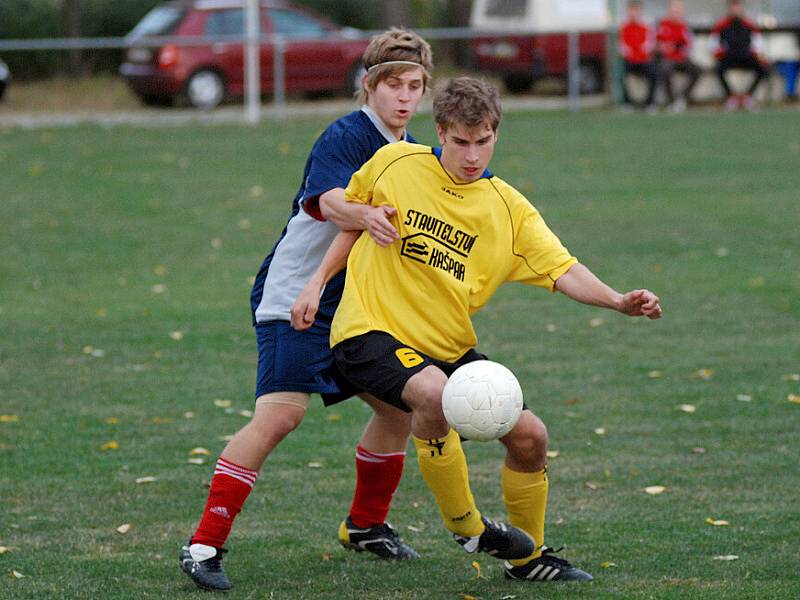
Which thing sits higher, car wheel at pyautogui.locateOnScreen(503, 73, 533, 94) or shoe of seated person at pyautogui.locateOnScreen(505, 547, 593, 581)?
shoe of seated person at pyautogui.locateOnScreen(505, 547, 593, 581)

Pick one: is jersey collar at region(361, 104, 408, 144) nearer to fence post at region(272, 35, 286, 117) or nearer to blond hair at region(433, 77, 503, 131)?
blond hair at region(433, 77, 503, 131)

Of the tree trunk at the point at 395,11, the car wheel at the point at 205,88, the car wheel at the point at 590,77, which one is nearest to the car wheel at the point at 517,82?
the car wheel at the point at 590,77

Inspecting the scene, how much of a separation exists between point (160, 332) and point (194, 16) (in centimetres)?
1481

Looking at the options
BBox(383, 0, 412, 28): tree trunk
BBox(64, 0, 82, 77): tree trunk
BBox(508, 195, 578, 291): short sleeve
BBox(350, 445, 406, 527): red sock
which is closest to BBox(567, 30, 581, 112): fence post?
BBox(383, 0, 412, 28): tree trunk

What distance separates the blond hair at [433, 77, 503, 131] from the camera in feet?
15.4

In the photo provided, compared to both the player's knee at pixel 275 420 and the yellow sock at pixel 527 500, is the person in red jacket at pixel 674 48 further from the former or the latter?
the player's knee at pixel 275 420

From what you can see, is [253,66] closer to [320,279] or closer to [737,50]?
[737,50]

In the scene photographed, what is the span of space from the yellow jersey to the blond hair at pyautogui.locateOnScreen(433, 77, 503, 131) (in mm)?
224

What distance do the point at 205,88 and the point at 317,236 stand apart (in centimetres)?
1963

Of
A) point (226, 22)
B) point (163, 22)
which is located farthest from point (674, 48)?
point (163, 22)

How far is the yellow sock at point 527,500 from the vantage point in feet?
16.6

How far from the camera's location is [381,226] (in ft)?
15.6

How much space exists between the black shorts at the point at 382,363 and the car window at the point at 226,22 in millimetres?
20082

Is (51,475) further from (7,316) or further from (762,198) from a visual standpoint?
(762,198)
